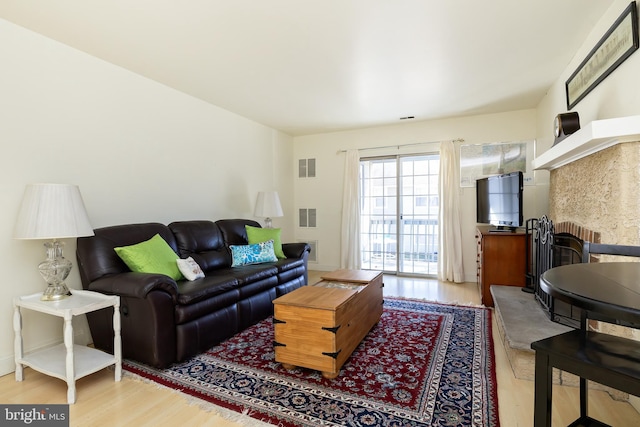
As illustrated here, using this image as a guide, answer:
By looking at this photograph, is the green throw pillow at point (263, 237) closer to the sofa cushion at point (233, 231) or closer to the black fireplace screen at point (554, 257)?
the sofa cushion at point (233, 231)

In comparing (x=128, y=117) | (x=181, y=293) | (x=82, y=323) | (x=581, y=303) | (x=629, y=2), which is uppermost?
(x=629, y=2)

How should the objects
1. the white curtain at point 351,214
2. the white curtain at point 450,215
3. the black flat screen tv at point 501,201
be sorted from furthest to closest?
the white curtain at point 351,214 → the white curtain at point 450,215 → the black flat screen tv at point 501,201

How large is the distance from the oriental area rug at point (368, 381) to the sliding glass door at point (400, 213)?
2317 millimetres

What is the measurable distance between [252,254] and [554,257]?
2.92 m

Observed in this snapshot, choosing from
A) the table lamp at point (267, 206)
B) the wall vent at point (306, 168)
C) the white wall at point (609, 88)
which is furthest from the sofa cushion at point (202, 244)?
the white wall at point (609, 88)

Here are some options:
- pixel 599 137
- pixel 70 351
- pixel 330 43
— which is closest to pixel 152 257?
pixel 70 351

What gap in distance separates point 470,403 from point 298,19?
2709 millimetres

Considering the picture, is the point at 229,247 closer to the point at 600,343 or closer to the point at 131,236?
the point at 131,236

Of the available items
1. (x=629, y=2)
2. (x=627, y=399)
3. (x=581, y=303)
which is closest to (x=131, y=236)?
(x=581, y=303)

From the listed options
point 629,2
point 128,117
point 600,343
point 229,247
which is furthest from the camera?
point 229,247

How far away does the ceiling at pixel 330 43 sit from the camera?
7.02 ft

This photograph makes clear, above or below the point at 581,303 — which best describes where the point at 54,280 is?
below

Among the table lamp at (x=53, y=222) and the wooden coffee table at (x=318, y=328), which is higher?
the table lamp at (x=53, y=222)

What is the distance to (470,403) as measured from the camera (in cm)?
183
